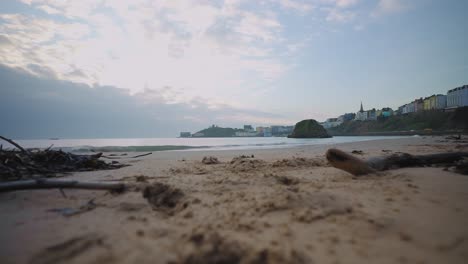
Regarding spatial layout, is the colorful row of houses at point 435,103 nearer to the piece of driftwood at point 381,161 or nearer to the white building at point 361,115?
the white building at point 361,115

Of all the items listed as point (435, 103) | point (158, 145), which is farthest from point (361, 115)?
Answer: point (158, 145)

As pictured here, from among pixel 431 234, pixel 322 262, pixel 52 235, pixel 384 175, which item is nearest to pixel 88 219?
pixel 52 235

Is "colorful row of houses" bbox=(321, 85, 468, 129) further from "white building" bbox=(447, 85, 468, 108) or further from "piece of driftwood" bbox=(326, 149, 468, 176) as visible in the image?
"piece of driftwood" bbox=(326, 149, 468, 176)

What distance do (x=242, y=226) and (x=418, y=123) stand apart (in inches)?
3763

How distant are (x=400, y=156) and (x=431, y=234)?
3410 millimetres

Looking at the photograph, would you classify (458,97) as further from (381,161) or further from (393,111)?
(381,161)

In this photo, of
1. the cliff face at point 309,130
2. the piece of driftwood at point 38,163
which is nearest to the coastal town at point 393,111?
the cliff face at point 309,130

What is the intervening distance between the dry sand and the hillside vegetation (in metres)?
75.1

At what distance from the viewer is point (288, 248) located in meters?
1.33

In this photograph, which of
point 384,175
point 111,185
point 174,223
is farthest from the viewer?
point 384,175

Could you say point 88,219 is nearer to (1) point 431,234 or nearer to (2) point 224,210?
(2) point 224,210

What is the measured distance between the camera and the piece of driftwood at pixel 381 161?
3637mm

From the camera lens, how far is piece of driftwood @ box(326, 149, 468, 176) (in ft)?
11.9

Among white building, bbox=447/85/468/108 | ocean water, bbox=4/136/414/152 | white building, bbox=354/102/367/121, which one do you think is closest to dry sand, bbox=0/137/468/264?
ocean water, bbox=4/136/414/152
